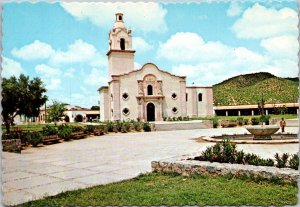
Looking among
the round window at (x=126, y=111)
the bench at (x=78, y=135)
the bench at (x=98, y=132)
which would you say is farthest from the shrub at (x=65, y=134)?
the round window at (x=126, y=111)

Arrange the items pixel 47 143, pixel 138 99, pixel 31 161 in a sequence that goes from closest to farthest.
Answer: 1. pixel 31 161
2. pixel 47 143
3. pixel 138 99

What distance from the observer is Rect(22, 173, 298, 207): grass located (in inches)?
212

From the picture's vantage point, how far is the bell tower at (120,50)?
43.0 m

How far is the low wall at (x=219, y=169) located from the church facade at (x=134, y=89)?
3364 centimetres

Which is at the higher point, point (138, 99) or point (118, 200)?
point (138, 99)

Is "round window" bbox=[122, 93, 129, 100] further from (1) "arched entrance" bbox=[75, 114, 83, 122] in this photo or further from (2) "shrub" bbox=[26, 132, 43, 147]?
(2) "shrub" bbox=[26, 132, 43, 147]

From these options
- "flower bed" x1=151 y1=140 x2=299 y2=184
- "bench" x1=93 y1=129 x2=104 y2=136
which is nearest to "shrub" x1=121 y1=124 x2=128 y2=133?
"bench" x1=93 y1=129 x2=104 y2=136

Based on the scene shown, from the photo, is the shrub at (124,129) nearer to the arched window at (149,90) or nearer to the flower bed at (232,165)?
the flower bed at (232,165)

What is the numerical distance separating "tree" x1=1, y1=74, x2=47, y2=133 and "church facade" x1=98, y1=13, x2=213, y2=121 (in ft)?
57.9

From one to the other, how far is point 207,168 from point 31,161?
535 centimetres

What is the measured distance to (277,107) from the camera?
157ft

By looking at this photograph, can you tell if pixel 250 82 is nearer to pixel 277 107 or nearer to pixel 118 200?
pixel 277 107

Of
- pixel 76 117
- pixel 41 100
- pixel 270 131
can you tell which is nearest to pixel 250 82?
pixel 76 117

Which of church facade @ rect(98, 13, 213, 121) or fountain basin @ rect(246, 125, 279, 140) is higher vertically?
church facade @ rect(98, 13, 213, 121)
